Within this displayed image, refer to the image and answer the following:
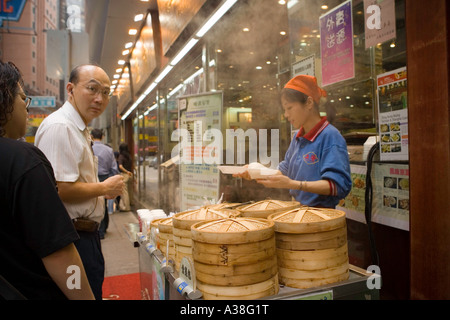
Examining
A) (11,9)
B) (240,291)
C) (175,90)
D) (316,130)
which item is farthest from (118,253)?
(11,9)

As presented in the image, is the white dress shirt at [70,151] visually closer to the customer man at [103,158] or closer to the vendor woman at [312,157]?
the vendor woman at [312,157]

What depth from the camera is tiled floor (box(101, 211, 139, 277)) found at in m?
4.46

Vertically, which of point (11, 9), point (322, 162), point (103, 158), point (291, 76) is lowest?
point (322, 162)

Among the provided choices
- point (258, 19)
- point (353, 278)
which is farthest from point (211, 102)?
point (353, 278)

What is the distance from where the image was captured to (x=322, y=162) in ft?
6.44

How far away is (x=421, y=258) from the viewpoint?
163 cm

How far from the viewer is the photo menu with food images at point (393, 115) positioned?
2.10 m

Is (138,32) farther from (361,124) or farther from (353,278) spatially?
(353,278)

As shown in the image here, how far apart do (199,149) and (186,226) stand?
224 cm

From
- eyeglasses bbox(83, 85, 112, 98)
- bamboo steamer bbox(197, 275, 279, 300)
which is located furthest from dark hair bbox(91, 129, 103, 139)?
bamboo steamer bbox(197, 275, 279, 300)

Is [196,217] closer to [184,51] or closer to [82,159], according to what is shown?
[82,159]

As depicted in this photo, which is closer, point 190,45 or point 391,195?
point 391,195

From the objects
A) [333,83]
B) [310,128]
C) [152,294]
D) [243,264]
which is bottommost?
[152,294]
